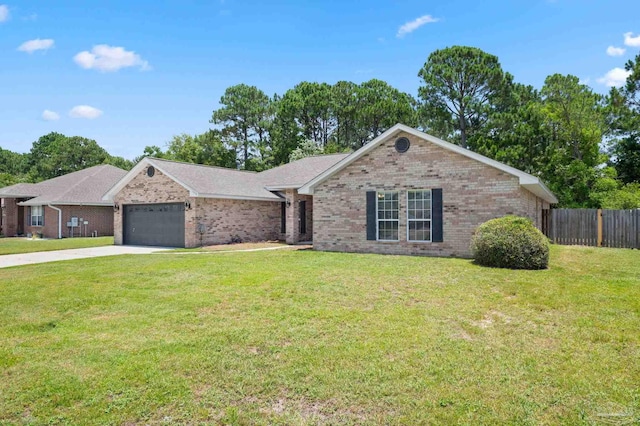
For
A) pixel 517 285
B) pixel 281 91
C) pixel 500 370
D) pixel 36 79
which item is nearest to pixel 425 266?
pixel 517 285

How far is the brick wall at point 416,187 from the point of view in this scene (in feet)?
45.0

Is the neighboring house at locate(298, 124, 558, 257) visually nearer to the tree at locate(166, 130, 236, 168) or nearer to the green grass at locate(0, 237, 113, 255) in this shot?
the green grass at locate(0, 237, 113, 255)

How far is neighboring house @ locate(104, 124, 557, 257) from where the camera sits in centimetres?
1404

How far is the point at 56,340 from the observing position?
562 cm

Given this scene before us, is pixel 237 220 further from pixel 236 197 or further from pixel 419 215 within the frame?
pixel 419 215

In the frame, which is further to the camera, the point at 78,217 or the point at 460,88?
the point at 460,88

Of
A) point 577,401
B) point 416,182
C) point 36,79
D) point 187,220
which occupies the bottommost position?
point 577,401

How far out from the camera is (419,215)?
49.2 ft

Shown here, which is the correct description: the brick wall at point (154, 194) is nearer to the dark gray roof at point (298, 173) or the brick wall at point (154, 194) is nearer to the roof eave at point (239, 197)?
the roof eave at point (239, 197)

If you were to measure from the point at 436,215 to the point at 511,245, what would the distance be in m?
3.56

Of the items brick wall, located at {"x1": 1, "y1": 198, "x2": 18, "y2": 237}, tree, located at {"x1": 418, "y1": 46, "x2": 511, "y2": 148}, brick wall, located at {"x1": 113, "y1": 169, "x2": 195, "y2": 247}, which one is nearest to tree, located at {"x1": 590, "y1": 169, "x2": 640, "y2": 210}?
tree, located at {"x1": 418, "y1": 46, "x2": 511, "y2": 148}

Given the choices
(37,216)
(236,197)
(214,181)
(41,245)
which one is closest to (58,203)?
(37,216)

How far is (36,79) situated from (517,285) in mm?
22437

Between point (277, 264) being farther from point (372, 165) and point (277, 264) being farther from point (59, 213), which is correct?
point (59, 213)
